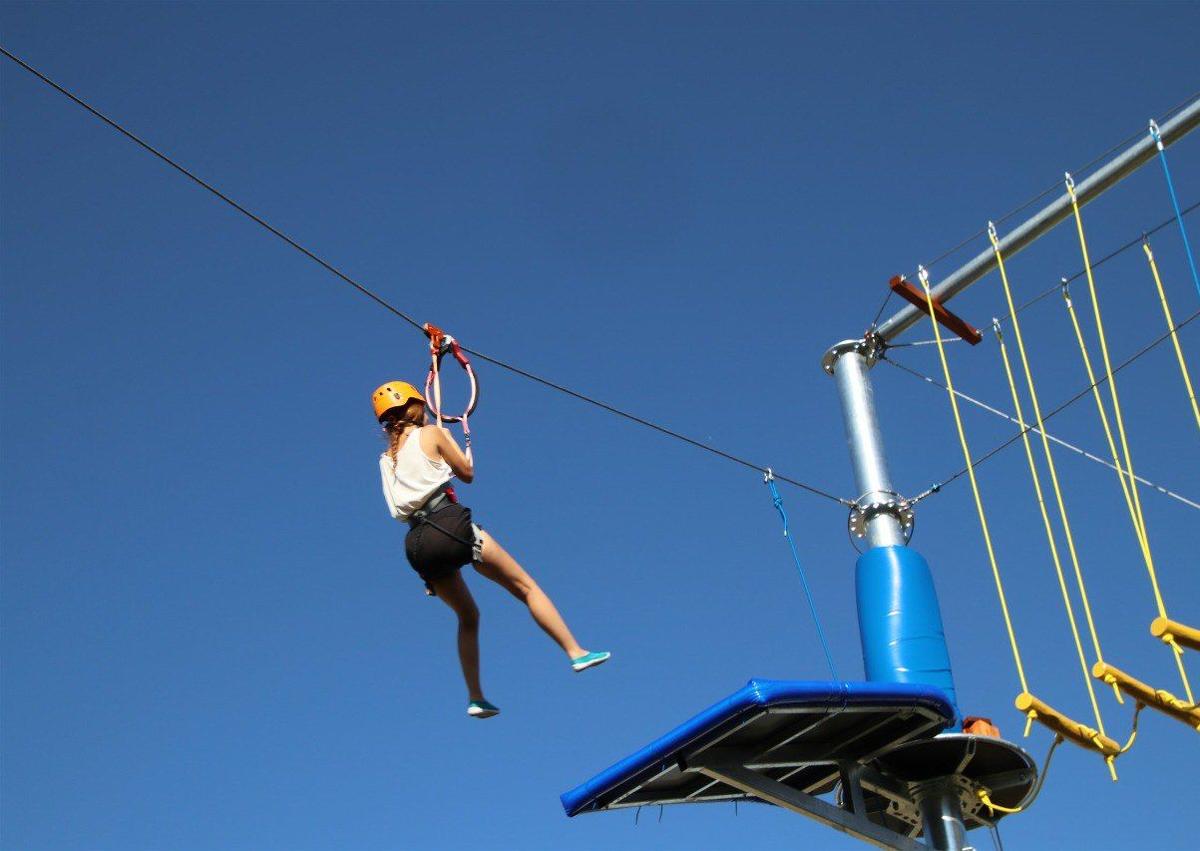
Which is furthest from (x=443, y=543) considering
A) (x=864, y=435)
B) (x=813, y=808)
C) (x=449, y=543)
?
(x=864, y=435)

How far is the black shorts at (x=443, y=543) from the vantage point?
8102mm

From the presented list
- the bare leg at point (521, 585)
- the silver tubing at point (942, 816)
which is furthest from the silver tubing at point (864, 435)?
the bare leg at point (521, 585)

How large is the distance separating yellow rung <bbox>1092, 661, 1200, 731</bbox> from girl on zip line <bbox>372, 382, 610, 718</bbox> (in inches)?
106

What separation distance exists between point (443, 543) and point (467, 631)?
21.1 inches

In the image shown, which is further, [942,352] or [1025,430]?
[942,352]

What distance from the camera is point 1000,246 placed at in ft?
34.4

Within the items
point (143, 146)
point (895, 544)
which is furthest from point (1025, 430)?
point (143, 146)

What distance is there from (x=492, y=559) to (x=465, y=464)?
1.67 feet

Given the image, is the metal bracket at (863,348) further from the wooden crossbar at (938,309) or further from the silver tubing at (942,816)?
the silver tubing at (942,816)

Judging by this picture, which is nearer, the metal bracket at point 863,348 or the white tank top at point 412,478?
the white tank top at point 412,478

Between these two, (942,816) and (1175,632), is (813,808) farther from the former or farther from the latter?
(1175,632)

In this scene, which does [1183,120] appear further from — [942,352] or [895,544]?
[895,544]

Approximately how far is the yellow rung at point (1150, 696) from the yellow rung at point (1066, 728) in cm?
37

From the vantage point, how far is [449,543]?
8102 mm
